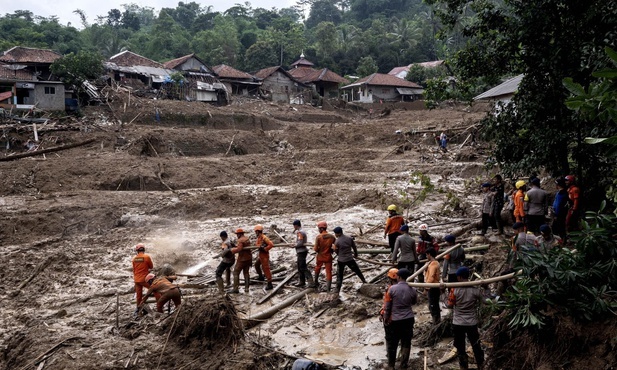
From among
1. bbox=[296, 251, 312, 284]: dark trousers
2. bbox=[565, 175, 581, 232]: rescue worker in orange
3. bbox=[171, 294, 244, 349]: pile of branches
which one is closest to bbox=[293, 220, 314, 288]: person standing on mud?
bbox=[296, 251, 312, 284]: dark trousers

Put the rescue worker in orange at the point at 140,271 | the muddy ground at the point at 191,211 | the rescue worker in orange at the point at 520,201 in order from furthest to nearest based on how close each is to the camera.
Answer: the rescue worker in orange at the point at 520,201 < the rescue worker in orange at the point at 140,271 < the muddy ground at the point at 191,211

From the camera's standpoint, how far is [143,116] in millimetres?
32281

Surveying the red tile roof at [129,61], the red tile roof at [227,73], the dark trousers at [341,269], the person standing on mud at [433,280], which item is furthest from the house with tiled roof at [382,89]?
the person standing on mud at [433,280]

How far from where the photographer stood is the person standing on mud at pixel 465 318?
7176 millimetres

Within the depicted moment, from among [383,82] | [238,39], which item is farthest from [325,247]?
[238,39]

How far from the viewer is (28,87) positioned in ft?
103

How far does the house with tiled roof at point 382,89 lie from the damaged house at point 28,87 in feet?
94.4

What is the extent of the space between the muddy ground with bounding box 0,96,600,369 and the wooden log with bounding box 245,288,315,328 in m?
0.15

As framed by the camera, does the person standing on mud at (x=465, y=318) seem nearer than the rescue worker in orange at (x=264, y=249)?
Yes

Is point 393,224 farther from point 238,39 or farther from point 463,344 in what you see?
point 238,39

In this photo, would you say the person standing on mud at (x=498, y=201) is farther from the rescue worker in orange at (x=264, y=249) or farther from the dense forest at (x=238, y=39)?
the dense forest at (x=238, y=39)

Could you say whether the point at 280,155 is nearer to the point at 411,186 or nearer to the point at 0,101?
the point at 411,186

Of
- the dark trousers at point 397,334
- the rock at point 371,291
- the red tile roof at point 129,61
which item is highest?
the red tile roof at point 129,61

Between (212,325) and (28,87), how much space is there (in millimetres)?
29234
